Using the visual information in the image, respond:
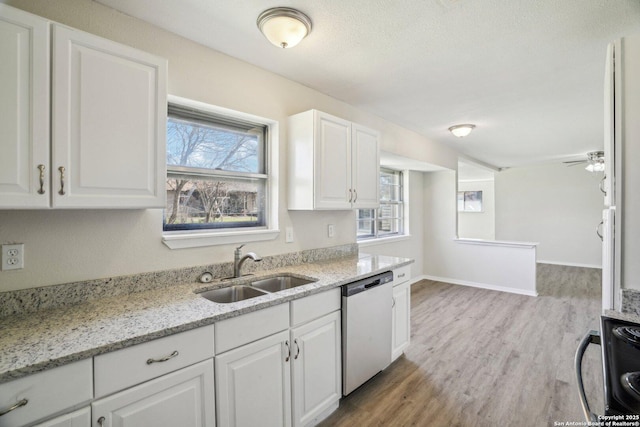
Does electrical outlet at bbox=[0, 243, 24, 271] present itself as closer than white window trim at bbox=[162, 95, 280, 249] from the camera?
Yes

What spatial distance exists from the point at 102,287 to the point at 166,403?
0.75 m

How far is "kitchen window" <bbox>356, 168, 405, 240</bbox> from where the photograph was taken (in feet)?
15.2

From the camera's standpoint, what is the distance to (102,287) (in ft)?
5.23

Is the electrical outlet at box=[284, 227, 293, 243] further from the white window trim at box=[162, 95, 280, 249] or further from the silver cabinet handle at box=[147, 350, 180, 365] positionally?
the silver cabinet handle at box=[147, 350, 180, 365]

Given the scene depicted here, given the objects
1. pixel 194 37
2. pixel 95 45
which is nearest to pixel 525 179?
pixel 194 37

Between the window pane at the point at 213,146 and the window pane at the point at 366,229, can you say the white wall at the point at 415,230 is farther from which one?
the window pane at the point at 213,146

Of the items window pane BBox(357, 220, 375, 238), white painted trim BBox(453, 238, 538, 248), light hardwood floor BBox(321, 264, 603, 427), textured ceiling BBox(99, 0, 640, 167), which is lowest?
light hardwood floor BBox(321, 264, 603, 427)

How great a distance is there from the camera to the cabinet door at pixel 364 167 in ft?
8.83

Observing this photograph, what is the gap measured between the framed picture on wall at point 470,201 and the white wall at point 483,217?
93 millimetres

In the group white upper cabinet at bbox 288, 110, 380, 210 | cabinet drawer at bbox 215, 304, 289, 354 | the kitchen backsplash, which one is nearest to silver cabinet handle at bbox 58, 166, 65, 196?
the kitchen backsplash

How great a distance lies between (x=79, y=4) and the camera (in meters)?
1.55

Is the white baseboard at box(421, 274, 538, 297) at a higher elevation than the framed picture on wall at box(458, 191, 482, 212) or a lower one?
lower

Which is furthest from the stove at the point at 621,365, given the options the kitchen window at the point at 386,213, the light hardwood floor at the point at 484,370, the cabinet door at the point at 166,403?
the kitchen window at the point at 386,213

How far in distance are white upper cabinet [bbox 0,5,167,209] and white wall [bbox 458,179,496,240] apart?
344 inches
